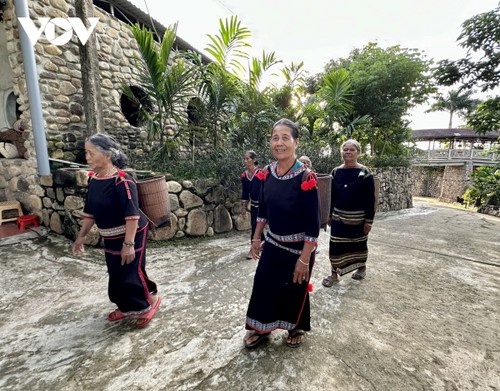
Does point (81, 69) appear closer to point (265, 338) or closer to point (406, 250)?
point (265, 338)

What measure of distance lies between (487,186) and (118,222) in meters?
15.8

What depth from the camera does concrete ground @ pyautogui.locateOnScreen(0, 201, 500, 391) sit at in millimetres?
1649

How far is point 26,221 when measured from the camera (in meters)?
4.33

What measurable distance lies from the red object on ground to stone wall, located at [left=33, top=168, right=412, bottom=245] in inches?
4.8

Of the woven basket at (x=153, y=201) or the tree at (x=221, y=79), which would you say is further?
the tree at (x=221, y=79)

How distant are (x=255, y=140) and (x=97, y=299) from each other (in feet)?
14.7

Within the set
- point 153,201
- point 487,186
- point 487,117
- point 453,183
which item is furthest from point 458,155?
point 153,201

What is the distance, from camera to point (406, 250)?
4.32m

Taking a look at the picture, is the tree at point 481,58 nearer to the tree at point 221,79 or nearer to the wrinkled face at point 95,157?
the tree at point 221,79

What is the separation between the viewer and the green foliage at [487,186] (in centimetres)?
1168

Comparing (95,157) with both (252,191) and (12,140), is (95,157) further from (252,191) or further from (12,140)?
(12,140)

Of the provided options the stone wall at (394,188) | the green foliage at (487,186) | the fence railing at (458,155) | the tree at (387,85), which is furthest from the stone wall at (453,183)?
the tree at (387,85)

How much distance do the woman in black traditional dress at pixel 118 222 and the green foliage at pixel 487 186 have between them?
15054 millimetres

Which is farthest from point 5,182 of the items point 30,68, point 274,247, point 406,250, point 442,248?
point 442,248
